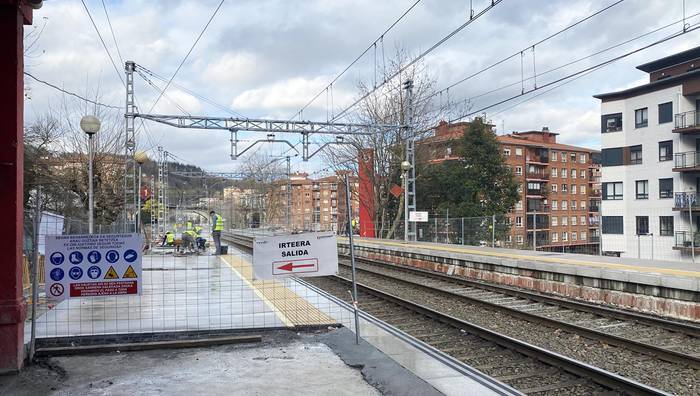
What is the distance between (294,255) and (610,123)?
45840mm

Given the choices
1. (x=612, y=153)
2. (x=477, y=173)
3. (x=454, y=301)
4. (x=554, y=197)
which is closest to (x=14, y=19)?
(x=454, y=301)

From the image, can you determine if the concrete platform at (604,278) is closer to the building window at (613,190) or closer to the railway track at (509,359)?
the railway track at (509,359)

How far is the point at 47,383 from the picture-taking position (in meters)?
5.32

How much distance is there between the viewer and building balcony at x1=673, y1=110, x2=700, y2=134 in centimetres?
3862

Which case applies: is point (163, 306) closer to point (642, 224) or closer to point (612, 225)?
point (612, 225)

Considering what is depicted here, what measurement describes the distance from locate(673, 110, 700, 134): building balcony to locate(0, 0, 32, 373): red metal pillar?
4246 centimetres

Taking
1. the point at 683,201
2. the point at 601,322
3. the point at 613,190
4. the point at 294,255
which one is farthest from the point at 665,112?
the point at 294,255

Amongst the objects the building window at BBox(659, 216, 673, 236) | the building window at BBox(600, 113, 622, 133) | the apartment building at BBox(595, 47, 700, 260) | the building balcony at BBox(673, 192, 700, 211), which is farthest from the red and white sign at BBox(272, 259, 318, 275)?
the building window at BBox(600, 113, 622, 133)

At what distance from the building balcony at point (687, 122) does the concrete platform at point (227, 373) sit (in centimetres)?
4000

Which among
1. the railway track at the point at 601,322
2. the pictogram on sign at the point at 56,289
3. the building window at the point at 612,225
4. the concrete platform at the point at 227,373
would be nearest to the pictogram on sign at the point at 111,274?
the pictogram on sign at the point at 56,289

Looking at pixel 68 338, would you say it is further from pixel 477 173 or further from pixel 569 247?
pixel 477 173

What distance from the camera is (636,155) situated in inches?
1772

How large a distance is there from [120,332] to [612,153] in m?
46.6

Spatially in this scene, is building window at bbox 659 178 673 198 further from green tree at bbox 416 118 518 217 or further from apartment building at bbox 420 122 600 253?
apartment building at bbox 420 122 600 253
